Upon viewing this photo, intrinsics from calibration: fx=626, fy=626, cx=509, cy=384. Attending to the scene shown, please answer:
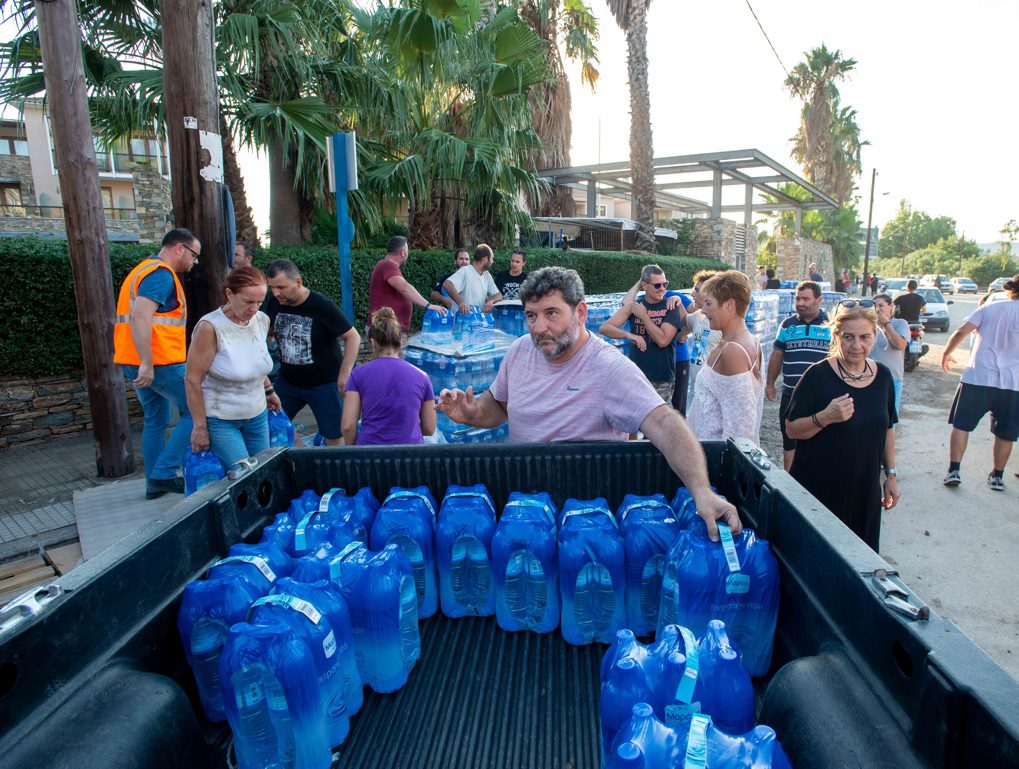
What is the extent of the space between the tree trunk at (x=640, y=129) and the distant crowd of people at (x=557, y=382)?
13.0 metres

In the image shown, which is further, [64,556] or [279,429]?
[279,429]

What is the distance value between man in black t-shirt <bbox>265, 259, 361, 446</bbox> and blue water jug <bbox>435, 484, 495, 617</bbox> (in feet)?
7.69

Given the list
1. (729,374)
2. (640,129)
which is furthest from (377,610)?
(640,129)

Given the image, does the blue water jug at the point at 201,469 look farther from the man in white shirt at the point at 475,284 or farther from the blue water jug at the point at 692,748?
the man in white shirt at the point at 475,284

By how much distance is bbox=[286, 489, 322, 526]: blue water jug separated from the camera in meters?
2.37

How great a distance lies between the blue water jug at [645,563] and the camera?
2084mm

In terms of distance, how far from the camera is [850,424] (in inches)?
128

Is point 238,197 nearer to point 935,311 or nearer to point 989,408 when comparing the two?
point 989,408

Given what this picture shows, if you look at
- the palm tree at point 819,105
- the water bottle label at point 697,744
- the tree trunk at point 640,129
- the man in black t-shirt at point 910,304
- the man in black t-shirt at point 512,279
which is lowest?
the water bottle label at point 697,744

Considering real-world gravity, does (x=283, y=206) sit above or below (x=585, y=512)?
above

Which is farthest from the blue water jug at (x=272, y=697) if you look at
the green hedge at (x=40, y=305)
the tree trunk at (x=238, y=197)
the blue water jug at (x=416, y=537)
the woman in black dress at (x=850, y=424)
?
the tree trunk at (x=238, y=197)

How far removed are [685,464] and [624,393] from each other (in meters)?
0.46

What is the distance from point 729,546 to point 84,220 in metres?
5.53

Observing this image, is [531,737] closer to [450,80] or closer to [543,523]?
[543,523]
